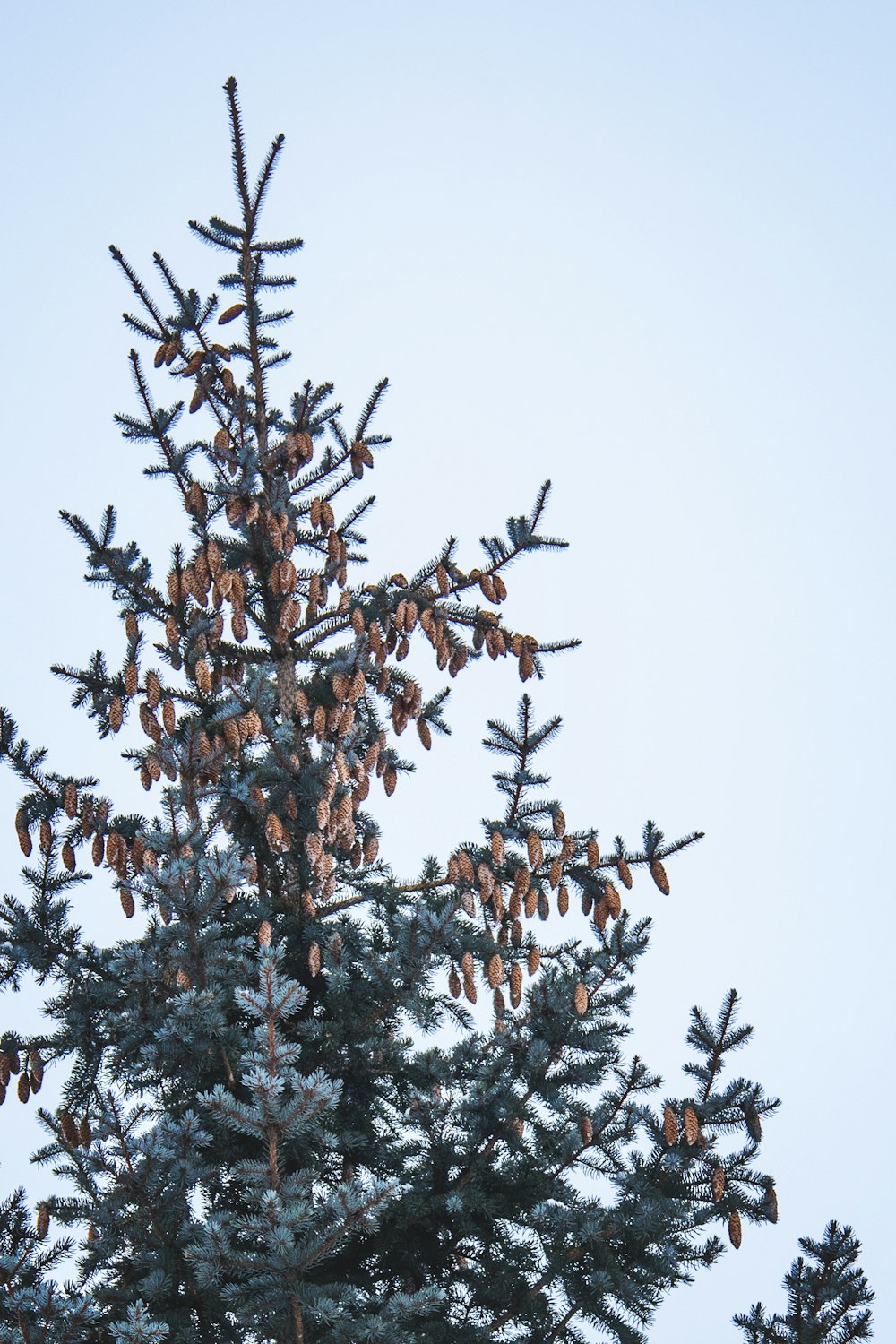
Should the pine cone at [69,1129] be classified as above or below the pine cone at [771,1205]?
above

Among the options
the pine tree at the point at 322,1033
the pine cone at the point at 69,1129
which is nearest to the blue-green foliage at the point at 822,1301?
the pine tree at the point at 322,1033

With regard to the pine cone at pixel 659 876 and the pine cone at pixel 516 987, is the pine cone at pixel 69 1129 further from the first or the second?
the pine cone at pixel 659 876

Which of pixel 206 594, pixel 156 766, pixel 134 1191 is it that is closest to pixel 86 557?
pixel 206 594

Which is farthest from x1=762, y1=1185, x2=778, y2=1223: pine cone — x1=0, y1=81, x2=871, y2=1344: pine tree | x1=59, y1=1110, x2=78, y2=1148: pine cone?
x1=59, y1=1110, x2=78, y2=1148: pine cone

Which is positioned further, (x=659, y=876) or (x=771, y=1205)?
(x=659, y=876)

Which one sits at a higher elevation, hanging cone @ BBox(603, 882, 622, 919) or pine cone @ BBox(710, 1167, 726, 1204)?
hanging cone @ BBox(603, 882, 622, 919)

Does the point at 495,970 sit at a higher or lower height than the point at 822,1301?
higher

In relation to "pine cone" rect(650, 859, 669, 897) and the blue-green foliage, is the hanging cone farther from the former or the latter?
the blue-green foliage

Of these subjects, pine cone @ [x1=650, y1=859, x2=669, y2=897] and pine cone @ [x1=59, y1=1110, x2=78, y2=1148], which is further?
pine cone @ [x1=650, y1=859, x2=669, y2=897]

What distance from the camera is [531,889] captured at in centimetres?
726

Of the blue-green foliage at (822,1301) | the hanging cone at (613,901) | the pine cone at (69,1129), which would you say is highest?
the hanging cone at (613,901)

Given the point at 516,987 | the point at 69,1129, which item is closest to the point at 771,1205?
the point at 516,987

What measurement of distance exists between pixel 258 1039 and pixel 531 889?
194cm

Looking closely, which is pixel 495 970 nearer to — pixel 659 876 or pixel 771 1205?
pixel 659 876
